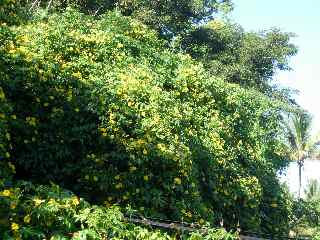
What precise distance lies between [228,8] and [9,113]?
14.8m

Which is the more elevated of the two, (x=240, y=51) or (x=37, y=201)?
(x=240, y=51)

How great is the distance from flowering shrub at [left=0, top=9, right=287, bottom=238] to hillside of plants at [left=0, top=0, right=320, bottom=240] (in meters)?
0.02

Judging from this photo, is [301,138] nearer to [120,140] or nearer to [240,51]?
[240,51]

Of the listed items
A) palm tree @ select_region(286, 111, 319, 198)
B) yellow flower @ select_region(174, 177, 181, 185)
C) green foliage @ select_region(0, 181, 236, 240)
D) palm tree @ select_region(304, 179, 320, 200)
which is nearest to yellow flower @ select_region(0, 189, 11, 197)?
green foliage @ select_region(0, 181, 236, 240)

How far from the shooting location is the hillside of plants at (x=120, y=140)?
3.95 metres

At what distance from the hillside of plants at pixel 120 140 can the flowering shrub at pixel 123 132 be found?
17 millimetres

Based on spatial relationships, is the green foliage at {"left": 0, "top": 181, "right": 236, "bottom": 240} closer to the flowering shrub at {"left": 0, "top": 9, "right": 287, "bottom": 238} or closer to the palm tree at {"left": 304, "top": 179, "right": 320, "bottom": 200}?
the flowering shrub at {"left": 0, "top": 9, "right": 287, "bottom": 238}

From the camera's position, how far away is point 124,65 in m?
8.22

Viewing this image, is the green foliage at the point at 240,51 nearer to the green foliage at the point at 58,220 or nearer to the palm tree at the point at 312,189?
the palm tree at the point at 312,189

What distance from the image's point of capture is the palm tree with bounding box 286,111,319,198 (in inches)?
779

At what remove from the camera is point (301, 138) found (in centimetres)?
2075

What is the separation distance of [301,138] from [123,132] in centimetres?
1573

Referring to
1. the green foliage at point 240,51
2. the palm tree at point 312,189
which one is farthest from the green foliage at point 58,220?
the palm tree at point 312,189

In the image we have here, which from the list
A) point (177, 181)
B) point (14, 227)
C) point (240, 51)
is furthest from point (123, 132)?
point (240, 51)
